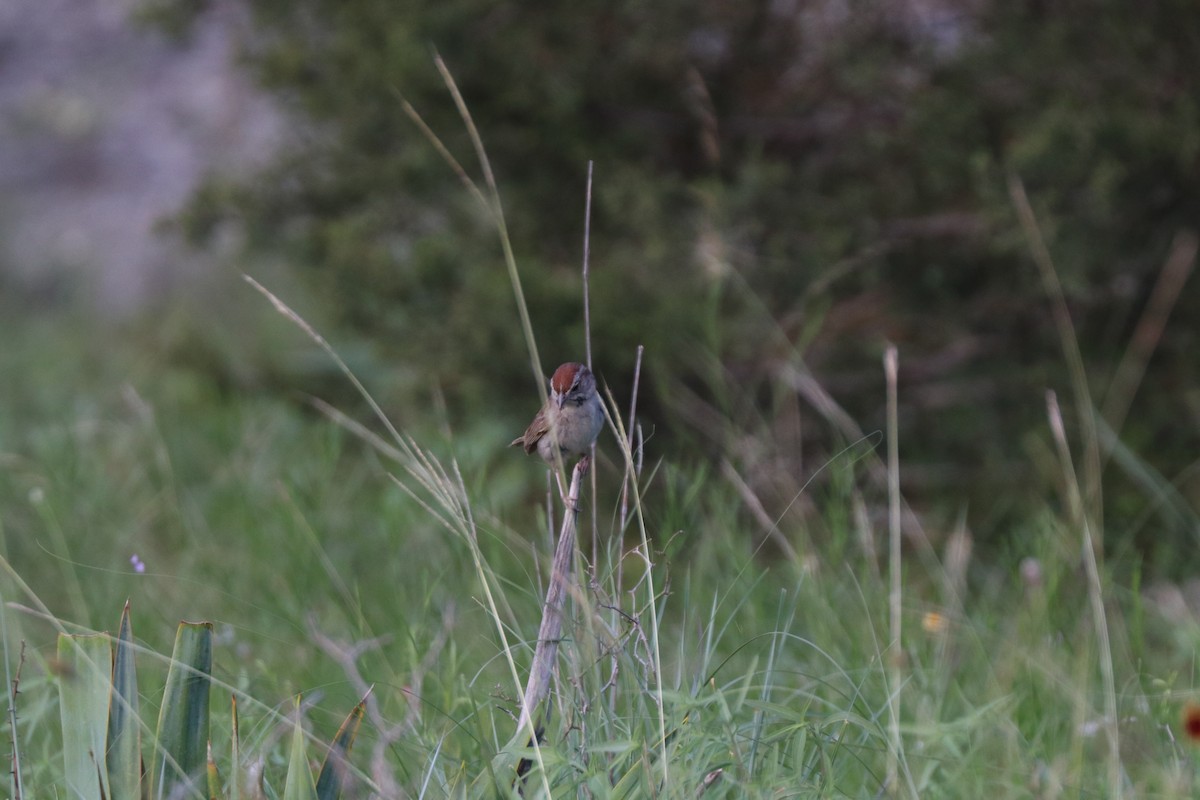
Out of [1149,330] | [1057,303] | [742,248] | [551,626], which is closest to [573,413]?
[551,626]

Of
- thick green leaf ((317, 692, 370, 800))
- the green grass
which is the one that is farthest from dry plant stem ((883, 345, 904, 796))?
thick green leaf ((317, 692, 370, 800))

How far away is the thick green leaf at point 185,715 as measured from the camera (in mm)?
1903

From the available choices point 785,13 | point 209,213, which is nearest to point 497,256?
point 209,213

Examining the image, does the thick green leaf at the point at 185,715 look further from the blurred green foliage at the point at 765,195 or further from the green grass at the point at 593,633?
the blurred green foliage at the point at 765,195

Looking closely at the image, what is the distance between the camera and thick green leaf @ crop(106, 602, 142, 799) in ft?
6.16

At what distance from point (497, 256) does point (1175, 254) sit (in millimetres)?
2725

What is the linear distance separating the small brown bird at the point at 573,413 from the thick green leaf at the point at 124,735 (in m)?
0.82

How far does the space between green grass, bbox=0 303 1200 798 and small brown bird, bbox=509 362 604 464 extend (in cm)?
19

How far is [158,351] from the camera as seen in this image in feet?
22.7

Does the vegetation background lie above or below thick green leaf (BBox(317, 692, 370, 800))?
below

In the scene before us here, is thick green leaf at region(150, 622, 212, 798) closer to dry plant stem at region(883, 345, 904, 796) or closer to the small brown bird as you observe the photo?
the small brown bird

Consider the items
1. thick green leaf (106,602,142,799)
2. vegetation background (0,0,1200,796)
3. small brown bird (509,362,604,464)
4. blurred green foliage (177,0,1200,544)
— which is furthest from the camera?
blurred green foliage (177,0,1200,544)

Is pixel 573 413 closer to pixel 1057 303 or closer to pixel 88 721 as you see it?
pixel 88 721

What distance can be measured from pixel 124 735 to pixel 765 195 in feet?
12.4
